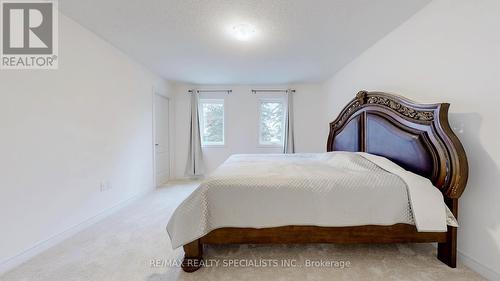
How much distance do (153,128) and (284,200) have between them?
10.7 feet

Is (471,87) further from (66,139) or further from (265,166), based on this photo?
(66,139)

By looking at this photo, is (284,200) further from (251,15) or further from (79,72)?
(79,72)

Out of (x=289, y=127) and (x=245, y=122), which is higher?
(x=245, y=122)

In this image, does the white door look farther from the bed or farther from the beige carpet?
the bed

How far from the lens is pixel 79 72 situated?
2383 millimetres

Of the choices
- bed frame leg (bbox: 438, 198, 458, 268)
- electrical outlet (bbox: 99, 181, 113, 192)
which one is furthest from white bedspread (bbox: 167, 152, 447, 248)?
electrical outlet (bbox: 99, 181, 113, 192)

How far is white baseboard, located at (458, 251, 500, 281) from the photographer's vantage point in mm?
1521

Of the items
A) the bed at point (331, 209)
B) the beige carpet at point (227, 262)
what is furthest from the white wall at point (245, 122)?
the bed at point (331, 209)

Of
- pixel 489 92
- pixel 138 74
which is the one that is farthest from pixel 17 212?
pixel 489 92

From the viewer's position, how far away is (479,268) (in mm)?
1606

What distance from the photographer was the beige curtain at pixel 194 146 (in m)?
4.86

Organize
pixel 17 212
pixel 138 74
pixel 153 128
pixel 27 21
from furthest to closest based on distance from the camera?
pixel 153 128 < pixel 138 74 < pixel 27 21 < pixel 17 212

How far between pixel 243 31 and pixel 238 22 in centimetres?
14

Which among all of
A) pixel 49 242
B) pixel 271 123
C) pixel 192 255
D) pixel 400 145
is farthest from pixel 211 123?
pixel 400 145
